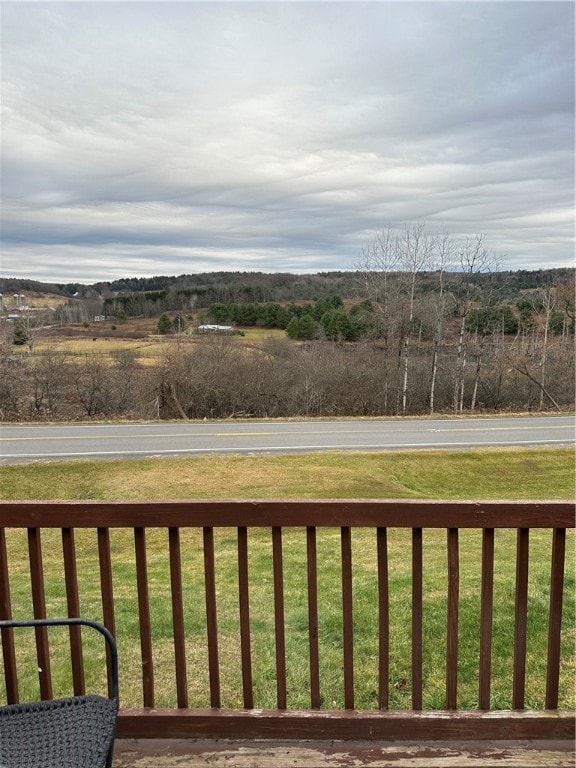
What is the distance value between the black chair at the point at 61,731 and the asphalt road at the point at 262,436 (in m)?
10.7

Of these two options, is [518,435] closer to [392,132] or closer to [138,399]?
[392,132]

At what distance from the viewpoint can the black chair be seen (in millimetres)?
1366

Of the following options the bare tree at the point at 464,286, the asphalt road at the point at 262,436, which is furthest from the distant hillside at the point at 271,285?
the asphalt road at the point at 262,436

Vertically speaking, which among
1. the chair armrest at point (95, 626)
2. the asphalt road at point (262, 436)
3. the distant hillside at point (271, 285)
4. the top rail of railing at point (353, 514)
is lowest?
the asphalt road at point (262, 436)

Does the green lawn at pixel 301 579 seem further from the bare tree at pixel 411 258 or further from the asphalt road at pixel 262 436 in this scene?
the bare tree at pixel 411 258

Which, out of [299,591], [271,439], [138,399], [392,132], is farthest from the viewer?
[138,399]

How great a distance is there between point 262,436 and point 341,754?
12.3 metres

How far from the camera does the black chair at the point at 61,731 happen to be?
1.37 metres

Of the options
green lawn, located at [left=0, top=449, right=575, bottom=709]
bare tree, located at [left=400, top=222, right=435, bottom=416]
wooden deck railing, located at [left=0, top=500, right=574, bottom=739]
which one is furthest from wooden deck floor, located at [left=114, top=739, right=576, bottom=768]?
bare tree, located at [left=400, top=222, right=435, bottom=416]

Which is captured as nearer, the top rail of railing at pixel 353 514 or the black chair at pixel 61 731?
the black chair at pixel 61 731

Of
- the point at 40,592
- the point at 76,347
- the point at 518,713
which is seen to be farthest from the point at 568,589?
the point at 76,347

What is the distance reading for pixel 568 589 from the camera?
4305 millimetres

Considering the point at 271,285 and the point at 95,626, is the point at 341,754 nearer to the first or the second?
the point at 95,626

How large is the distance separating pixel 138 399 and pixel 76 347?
202 inches
